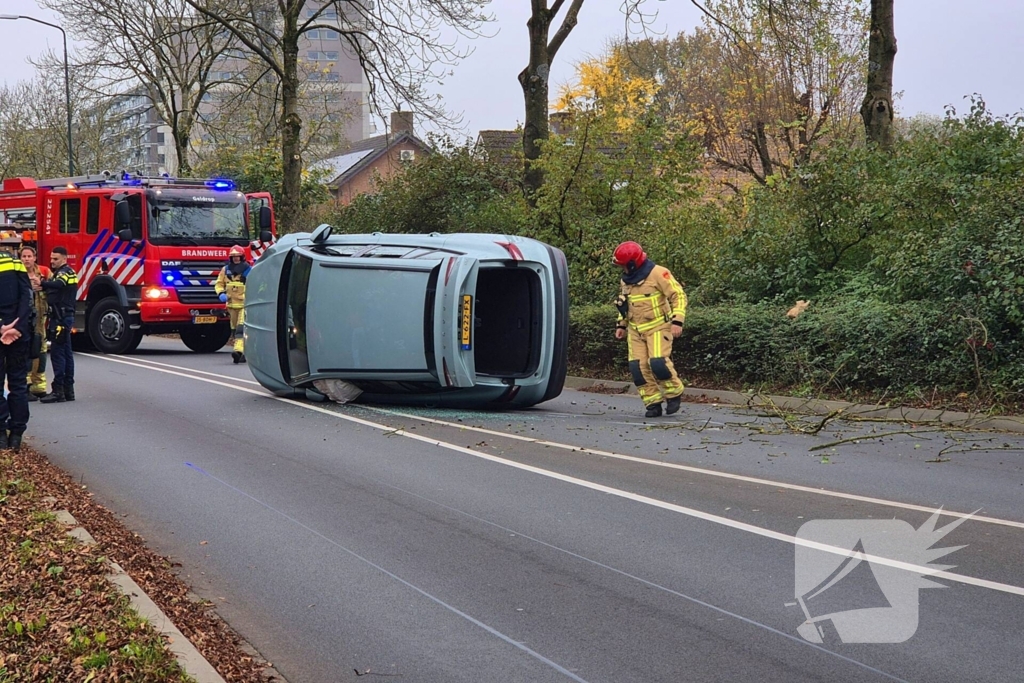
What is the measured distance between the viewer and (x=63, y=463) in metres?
9.37

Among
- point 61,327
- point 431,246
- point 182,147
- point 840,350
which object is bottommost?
point 840,350

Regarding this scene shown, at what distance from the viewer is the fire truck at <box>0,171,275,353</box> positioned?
68.9 ft

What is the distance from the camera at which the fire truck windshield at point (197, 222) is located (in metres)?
21.1

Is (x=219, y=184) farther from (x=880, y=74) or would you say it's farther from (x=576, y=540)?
(x=576, y=540)

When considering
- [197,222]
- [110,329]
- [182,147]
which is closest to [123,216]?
[197,222]

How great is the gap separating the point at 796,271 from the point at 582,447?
754 cm

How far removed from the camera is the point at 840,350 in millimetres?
13297

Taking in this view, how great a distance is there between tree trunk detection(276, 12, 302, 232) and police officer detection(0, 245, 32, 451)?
1916cm

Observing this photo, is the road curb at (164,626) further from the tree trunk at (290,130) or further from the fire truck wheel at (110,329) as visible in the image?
the tree trunk at (290,130)

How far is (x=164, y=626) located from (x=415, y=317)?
7.16 m

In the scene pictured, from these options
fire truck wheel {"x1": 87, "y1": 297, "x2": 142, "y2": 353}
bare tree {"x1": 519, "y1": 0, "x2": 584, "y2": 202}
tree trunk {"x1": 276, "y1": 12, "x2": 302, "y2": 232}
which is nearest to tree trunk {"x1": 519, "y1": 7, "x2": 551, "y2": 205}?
bare tree {"x1": 519, "y1": 0, "x2": 584, "y2": 202}

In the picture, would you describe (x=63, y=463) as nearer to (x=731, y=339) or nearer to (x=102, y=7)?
(x=731, y=339)

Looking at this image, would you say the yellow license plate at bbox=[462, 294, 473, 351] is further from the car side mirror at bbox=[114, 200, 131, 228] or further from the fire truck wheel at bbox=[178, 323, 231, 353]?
the fire truck wheel at bbox=[178, 323, 231, 353]

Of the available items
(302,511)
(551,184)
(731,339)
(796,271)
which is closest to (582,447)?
(302,511)
